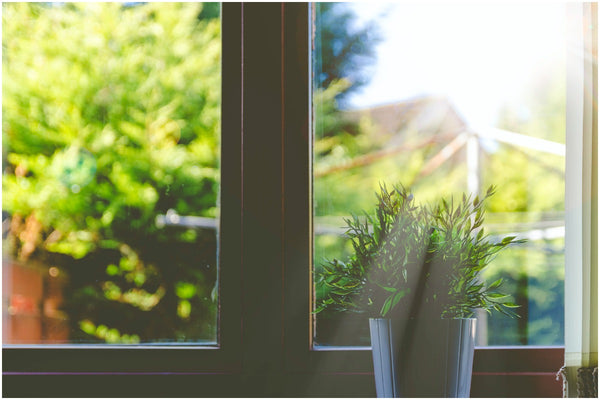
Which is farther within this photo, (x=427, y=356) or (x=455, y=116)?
(x=455, y=116)

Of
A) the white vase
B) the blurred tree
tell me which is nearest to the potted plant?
the white vase

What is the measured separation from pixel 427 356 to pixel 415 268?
15 cm

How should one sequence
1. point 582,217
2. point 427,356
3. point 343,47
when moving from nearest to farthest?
point 427,356 < point 582,217 < point 343,47

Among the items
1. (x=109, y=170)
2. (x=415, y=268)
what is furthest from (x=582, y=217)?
(x=109, y=170)

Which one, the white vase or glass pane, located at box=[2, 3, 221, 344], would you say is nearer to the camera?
the white vase

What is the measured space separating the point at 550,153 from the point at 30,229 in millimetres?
1341

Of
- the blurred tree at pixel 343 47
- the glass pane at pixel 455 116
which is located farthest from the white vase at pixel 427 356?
the blurred tree at pixel 343 47

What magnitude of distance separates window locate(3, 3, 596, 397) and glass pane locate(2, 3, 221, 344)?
2.6 inches

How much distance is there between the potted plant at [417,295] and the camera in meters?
0.86

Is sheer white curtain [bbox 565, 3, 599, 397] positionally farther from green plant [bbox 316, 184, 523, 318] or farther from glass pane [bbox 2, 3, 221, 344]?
glass pane [bbox 2, 3, 221, 344]

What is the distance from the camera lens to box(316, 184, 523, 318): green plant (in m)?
0.89

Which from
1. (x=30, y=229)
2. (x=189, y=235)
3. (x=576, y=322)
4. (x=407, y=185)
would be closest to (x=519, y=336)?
(x=576, y=322)

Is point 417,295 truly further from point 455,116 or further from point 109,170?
point 109,170

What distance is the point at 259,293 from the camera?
1.20 meters
